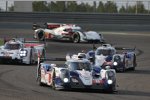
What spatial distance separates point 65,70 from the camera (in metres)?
19.1

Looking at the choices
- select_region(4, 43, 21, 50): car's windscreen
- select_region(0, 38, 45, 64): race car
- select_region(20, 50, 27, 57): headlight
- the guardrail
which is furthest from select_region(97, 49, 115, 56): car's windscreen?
the guardrail

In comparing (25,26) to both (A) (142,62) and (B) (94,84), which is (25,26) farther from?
(B) (94,84)

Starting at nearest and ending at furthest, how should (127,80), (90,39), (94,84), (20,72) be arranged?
(94,84) → (127,80) → (20,72) → (90,39)

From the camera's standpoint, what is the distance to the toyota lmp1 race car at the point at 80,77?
18.8 meters

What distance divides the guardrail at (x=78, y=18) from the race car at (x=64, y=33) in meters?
6.07

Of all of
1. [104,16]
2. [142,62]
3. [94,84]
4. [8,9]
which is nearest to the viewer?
[94,84]

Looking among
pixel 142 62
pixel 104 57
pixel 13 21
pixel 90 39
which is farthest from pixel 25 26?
pixel 104 57

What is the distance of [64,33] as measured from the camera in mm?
45031

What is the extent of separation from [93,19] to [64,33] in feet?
22.2

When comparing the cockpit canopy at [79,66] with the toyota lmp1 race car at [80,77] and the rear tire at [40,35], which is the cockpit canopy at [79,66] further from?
the rear tire at [40,35]

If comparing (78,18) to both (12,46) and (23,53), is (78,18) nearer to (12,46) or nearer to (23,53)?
(12,46)

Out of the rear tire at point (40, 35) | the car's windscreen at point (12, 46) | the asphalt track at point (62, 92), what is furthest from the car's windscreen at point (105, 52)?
the rear tire at point (40, 35)

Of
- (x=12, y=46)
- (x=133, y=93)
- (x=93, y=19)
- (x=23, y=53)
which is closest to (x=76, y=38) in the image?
(x=93, y=19)

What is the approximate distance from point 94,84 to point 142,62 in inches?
557
